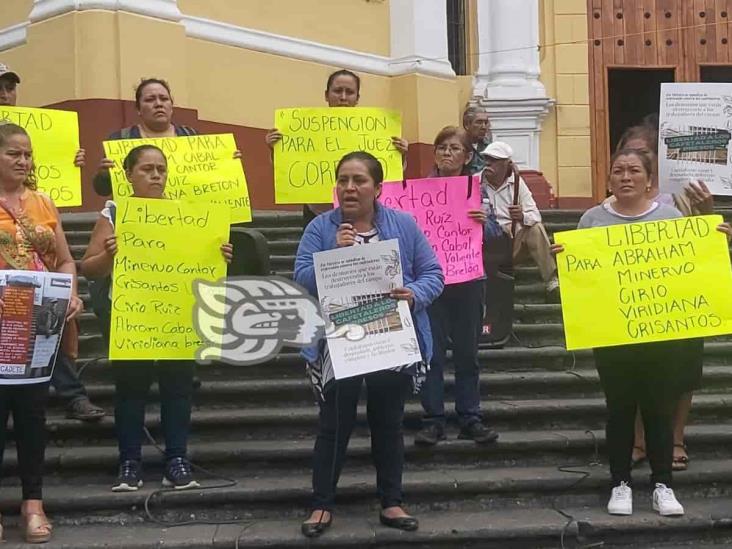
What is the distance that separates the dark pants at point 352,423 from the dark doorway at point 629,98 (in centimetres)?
849

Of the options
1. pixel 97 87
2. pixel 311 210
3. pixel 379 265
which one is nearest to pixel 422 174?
pixel 97 87

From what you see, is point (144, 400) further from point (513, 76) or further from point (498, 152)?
point (513, 76)

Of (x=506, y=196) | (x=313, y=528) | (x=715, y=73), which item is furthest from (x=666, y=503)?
(x=715, y=73)

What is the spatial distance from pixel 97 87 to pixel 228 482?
4.35 metres

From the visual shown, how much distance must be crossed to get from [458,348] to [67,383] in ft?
6.99

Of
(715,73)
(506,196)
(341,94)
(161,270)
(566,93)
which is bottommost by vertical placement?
(161,270)

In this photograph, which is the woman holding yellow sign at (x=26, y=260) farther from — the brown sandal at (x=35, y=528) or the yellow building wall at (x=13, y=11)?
the yellow building wall at (x=13, y=11)

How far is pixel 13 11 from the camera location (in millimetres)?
9000

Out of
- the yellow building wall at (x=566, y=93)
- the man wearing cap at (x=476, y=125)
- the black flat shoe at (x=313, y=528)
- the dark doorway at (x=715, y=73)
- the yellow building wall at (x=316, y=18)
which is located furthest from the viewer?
the dark doorway at (x=715, y=73)

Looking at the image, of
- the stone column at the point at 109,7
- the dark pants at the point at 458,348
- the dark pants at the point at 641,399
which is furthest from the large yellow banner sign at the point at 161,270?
the stone column at the point at 109,7

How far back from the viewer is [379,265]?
13.9ft

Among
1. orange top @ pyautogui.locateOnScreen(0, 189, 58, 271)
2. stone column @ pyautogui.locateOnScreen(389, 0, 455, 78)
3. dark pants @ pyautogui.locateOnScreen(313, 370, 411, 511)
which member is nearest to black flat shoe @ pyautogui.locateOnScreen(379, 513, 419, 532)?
dark pants @ pyautogui.locateOnScreen(313, 370, 411, 511)

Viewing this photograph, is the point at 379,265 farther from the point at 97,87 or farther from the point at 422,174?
the point at 422,174

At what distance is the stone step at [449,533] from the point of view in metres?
4.40
